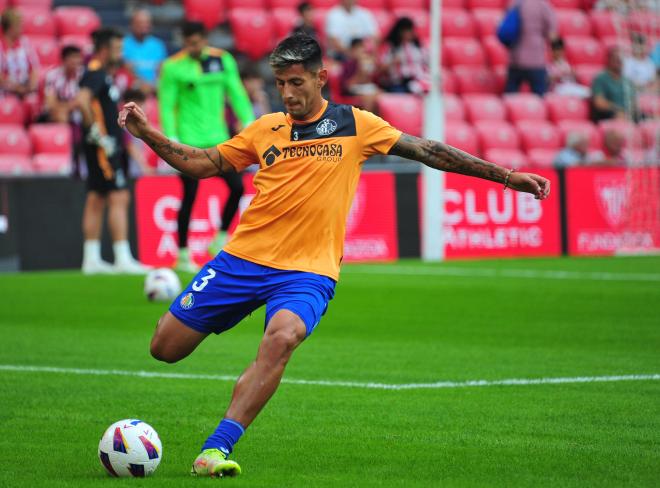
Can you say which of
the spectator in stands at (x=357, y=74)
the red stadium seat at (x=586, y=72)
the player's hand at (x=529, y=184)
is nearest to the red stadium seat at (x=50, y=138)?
the spectator in stands at (x=357, y=74)

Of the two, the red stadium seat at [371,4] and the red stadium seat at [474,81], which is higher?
the red stadium seat at [371,4]

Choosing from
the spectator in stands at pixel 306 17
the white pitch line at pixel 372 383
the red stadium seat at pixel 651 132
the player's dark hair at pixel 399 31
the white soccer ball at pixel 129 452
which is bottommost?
the white pitch line at pixel 372 383

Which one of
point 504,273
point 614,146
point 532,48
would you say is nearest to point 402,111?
point 532,48

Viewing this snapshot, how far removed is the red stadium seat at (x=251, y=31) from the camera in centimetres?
2192

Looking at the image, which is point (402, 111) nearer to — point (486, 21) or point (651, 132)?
point (651, 132)

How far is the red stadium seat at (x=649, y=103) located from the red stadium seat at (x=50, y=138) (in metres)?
9.20

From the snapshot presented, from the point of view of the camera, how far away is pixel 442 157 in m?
6.50

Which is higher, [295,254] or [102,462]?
[295,254]

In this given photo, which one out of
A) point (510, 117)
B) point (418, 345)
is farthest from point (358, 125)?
point (510, 117)

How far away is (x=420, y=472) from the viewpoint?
5.96 meters

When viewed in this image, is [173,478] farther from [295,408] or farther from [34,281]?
[34,281]

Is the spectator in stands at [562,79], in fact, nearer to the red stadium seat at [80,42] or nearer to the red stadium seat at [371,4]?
the red stadium seat at [371,4]

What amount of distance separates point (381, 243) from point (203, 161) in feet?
38.6

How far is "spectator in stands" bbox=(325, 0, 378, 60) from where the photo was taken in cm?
2167
